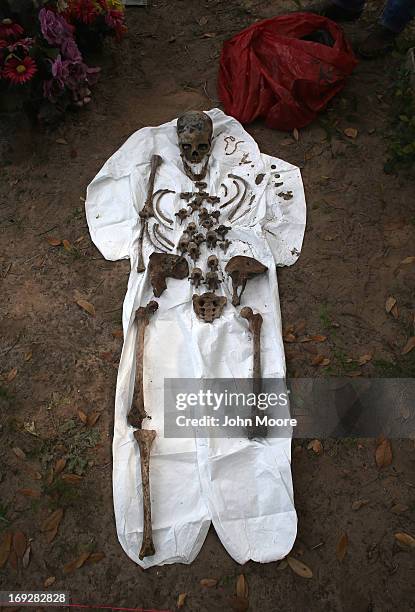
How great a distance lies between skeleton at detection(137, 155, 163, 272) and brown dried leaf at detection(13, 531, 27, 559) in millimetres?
1749

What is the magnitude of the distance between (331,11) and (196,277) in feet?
10.9

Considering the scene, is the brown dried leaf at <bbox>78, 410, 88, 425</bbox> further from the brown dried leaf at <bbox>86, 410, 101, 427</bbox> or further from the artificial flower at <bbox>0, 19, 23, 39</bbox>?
the artificial flower at <bbox>0, 19, 23, 39</bbox>

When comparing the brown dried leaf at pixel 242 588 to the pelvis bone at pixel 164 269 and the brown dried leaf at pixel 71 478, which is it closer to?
the brown dried leaf at pixel 71 478

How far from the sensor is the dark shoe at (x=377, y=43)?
15.3ft

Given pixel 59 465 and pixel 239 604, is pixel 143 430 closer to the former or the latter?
pixel 59 465

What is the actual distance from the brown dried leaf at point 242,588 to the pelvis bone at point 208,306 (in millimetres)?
1456

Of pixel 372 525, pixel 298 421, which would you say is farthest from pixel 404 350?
pixel 372 525

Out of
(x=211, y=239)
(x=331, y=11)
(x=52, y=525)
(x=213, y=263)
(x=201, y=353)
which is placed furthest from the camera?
(x=331, y=11)

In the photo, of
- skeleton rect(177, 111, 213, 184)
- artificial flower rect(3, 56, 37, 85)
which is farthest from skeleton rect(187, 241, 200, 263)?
artificial flower rect(3, 56, 37, 85)

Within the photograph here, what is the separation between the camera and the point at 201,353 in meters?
3.09

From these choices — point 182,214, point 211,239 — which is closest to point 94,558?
point 211,239

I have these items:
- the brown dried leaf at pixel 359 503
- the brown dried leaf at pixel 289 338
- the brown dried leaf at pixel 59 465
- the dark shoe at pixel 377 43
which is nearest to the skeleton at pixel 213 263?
the brown dried leaf at pixel 289 338

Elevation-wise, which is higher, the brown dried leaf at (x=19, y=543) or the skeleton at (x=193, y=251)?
the skeleton at (x=193, y=251)

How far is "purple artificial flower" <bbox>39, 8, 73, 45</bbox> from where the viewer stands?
376 cm
